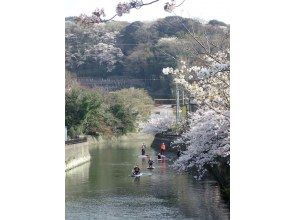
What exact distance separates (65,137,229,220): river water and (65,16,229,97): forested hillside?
0.65m

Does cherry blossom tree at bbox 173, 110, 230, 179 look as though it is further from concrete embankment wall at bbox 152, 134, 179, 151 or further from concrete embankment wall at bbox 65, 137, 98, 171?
concrete embankment wall at bbox 65, 137, 98, 171

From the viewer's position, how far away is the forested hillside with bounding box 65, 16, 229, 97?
5.78 m

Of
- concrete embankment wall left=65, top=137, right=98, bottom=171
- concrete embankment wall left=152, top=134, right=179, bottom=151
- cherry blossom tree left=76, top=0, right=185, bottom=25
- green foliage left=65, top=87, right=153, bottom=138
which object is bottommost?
concrete embankment wall left=65, top=137, right=98, bottom=171

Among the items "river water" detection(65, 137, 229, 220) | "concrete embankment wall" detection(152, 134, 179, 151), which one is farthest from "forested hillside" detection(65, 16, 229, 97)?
"river water" detection(65, 137, 229, 220)

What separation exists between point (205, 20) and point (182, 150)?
1321 mm

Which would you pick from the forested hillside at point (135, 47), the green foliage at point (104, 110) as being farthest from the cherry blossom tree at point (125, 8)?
the green foliage at point (104, 110)

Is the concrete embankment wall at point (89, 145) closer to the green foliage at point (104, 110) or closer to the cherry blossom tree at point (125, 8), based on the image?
the green foliage at point (104, 110)

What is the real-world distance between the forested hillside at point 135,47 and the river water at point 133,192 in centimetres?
65

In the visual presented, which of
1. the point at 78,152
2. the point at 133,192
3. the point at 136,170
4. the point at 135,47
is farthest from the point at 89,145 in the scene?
the point at 135,47

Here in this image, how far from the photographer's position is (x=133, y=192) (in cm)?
580
